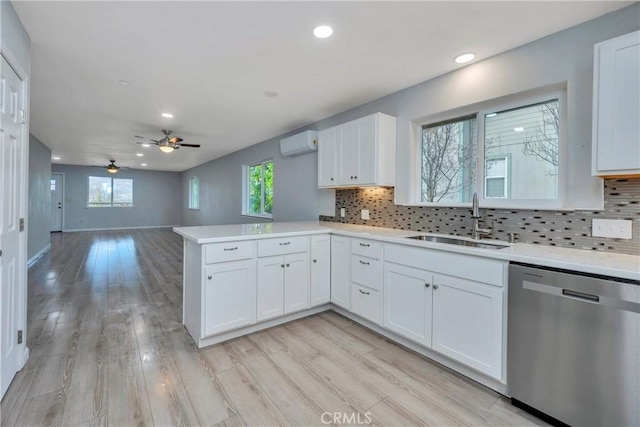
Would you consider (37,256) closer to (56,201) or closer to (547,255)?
(56,201)

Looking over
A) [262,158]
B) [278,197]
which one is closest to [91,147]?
[262,158]

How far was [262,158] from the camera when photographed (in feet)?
18.9

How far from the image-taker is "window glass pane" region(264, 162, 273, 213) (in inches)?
226

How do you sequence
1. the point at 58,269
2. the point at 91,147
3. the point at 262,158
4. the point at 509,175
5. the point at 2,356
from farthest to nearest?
the point at 91,147 < the point at 262,158 < the point at 58,269 < the point at 509,175 < the point at 2,356

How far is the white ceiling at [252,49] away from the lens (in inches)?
71.7

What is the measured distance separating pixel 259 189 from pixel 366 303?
13.4ft

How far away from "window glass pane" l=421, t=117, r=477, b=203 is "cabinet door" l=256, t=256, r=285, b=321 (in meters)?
1.66

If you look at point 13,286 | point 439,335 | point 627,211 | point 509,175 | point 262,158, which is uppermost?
point 262,158

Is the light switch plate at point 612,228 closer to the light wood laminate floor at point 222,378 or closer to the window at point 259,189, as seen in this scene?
the light wood laminate floor at point 222,378

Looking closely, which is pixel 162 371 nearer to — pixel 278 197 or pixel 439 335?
pixel 439 335

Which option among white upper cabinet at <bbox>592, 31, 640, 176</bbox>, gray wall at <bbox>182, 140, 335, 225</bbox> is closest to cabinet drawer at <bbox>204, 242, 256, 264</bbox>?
gray wall at <bbox>182, 140, 335, 225</bbox>

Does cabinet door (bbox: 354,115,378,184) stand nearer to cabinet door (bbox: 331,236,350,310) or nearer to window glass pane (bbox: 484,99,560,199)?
cabinet door (bbox: 331,236,350,310)

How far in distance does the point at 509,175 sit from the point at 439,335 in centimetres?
142

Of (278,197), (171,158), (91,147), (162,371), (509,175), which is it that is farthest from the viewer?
(171,158)
